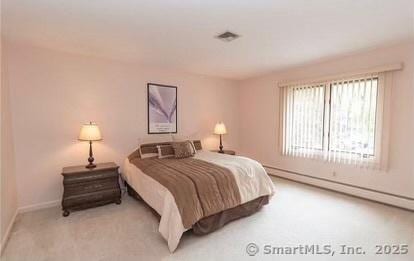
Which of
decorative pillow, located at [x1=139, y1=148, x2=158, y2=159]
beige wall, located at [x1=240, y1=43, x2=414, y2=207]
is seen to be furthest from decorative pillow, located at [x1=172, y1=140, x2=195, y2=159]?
beige wall, located at [x1=240, y1=43, x2=414, y2=207]

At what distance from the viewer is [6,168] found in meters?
2.51

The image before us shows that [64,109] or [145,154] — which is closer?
[64,109]

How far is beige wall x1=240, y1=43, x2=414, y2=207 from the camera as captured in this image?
301 centimetres

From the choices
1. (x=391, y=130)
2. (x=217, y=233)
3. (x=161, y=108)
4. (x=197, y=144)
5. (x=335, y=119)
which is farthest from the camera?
(x=197, y=144)

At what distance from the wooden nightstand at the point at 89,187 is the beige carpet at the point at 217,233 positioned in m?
0.12

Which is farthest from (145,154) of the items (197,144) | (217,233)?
(217,233)

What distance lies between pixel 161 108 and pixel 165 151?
37.8 inches

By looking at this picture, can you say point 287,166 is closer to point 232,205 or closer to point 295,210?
point 295,210

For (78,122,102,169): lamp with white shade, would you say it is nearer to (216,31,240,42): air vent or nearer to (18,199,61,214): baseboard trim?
(18,199,61,214): baseboard trim

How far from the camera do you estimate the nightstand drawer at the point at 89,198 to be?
2.89 metres

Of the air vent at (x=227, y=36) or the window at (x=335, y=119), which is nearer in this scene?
the air vent at (x=227, y=36)

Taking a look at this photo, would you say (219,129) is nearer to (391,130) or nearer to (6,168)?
(391,130)

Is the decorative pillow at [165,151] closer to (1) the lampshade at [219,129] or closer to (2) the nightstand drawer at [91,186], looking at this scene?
(2) the nightstand drawer at [91,186]

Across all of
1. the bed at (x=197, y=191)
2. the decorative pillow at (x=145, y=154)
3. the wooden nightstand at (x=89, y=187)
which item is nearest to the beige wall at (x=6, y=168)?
the wooden nightstand at (x=89, y=187)
